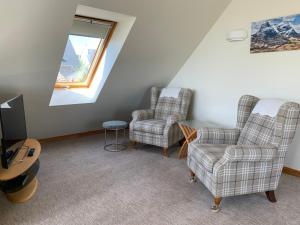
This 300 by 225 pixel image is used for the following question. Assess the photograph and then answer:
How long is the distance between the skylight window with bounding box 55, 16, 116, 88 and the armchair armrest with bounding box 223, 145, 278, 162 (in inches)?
91.9

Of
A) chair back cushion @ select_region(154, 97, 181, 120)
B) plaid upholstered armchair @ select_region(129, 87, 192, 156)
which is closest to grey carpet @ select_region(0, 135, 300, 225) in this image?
plaid upholstered armchair @ select_region(129, 87, 192, 156)

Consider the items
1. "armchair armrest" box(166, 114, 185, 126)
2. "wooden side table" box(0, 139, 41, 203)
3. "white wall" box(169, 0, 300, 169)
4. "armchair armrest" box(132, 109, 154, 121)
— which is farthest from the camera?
"armchair armrest" box(132, 109, 154, 121)

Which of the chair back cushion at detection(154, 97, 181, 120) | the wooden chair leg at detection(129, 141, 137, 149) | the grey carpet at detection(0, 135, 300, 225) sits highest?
the chair back cushion at detection(154, 97, 181, 120)

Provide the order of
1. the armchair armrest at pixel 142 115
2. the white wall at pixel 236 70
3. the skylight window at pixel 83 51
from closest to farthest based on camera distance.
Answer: the white wall at pixel 236 70
the skylight window at pixel 83 51
the armchair armrest at pixel 142 115

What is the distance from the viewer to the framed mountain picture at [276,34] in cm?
293

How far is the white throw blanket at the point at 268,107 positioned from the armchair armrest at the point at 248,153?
48 centimetres

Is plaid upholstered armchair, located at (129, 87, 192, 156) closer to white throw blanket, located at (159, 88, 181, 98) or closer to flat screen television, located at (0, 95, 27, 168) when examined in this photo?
white throw blanket, located at (159, 88, 181, 98)

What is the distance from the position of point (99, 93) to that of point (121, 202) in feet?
6.81

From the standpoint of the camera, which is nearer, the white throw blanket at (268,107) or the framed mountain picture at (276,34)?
the white throw blanket at (268,107)

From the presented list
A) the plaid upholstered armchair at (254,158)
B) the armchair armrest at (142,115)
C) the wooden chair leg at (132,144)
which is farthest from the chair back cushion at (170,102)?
the plaid upholstered armchair at (254,158)

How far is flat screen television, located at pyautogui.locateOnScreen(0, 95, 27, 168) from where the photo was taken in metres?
2.19

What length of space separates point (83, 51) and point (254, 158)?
2.88m

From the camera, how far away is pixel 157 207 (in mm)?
2395

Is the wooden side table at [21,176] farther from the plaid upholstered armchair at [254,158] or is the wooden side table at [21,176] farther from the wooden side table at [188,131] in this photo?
the wooden side table at [188,131]
